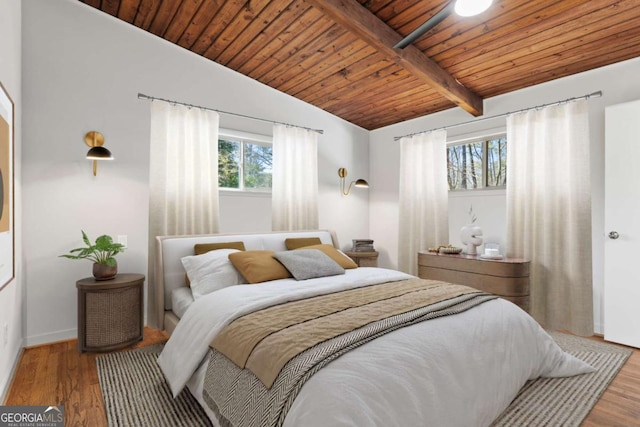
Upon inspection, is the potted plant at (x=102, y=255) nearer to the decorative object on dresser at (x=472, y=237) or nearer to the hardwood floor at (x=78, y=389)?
the hardwood floor at (x=78, y=389)

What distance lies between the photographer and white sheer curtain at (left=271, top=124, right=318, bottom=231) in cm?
400

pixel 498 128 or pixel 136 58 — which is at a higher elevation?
pixel 136 58

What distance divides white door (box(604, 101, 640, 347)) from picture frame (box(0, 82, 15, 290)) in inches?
175

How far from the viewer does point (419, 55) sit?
123 inches

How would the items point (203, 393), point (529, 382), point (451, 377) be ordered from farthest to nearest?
point (529, 382) → point (203, 393) → point (451, 377)

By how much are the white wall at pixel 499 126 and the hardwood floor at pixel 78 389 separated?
120cm

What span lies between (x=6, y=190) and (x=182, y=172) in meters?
1.45

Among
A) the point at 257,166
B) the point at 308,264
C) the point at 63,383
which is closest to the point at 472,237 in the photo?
the point at 308,264

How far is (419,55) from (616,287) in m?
2.69

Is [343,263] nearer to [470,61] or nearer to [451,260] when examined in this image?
[451,260]

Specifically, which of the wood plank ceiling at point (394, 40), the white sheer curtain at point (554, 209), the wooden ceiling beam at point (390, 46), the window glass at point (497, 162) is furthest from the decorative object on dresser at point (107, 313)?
the window glass at point (497, 162)

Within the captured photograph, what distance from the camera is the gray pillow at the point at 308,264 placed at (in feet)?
8.55

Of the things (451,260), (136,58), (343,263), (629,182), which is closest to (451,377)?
(343,263)

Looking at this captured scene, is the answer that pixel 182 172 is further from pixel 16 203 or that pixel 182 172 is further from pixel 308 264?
pixel 308 264
